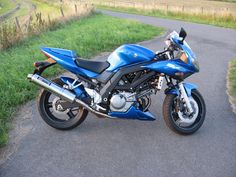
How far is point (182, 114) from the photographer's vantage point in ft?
17.2

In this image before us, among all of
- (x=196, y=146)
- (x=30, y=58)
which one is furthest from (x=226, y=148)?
(x=30, y=58)

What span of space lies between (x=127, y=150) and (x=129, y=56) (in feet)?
4.39

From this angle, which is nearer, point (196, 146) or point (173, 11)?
point (196, 146)

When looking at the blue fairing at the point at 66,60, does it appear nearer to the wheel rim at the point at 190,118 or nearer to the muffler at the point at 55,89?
the muffler at the point at 55,89

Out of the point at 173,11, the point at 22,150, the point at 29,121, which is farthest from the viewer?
the point at 173,11

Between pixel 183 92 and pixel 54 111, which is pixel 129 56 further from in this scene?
pixel 54 111

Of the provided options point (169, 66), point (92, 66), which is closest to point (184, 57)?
point (169, 66)

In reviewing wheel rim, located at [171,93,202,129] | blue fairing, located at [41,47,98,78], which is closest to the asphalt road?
wheel rim, located at [171,93,202,129]

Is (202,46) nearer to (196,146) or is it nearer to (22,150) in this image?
(196,146)

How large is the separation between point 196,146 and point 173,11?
924 inches

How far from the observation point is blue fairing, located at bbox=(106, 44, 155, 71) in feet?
16.4

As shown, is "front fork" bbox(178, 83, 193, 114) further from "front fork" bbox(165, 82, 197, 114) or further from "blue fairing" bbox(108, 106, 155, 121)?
"blue fairing" bbox(108, 106, 155, 121)

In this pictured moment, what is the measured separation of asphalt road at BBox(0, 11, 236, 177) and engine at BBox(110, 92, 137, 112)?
44 centimetres

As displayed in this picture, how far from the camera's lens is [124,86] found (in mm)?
5156
